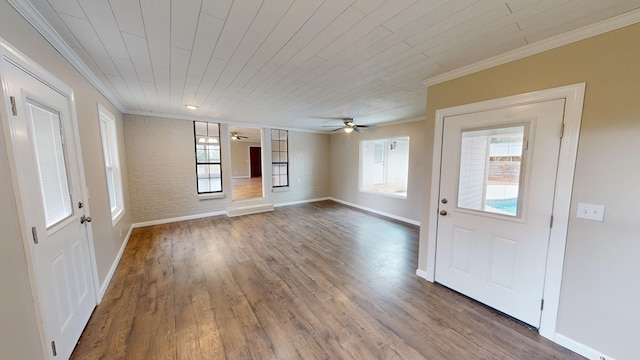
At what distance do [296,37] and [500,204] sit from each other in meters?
2.45

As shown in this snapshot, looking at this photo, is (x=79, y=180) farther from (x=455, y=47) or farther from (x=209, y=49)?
(x=455, y=47)

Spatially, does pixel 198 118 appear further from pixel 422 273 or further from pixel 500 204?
pixel 500 204

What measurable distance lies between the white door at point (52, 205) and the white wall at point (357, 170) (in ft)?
14.9

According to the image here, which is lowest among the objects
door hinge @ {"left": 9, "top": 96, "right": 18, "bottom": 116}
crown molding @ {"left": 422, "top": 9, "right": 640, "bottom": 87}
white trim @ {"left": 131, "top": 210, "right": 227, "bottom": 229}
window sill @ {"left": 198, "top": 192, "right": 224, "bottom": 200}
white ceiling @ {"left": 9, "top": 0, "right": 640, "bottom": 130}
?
white trim @ {"left": 131, "top": 210, "right": 227, "bottom": 229}

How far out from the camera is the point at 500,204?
2.16 metres

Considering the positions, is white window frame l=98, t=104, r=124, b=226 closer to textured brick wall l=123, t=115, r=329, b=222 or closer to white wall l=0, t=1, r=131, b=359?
textured brick wall l=123, t=115, r=329, b=222

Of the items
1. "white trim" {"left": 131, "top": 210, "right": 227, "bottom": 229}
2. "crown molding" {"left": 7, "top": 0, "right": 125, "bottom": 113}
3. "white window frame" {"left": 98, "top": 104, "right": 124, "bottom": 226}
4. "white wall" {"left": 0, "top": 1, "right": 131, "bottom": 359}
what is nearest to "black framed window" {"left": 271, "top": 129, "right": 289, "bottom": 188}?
"white trim" {"left": 131, "top": 210, "right": 227, "bottom": 229}

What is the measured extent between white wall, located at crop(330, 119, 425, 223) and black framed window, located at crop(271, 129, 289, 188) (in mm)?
1690

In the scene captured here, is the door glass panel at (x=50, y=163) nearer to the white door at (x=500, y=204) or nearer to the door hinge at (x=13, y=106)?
the door hinge at (x=13, y=106)

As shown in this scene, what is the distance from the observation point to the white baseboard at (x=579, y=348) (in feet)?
5.44

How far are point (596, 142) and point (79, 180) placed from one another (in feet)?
14.2

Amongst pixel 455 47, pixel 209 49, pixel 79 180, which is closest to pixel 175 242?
pixel 79 180

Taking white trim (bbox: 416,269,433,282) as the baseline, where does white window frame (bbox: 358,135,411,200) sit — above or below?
above

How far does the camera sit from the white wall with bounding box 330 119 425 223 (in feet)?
16.4
